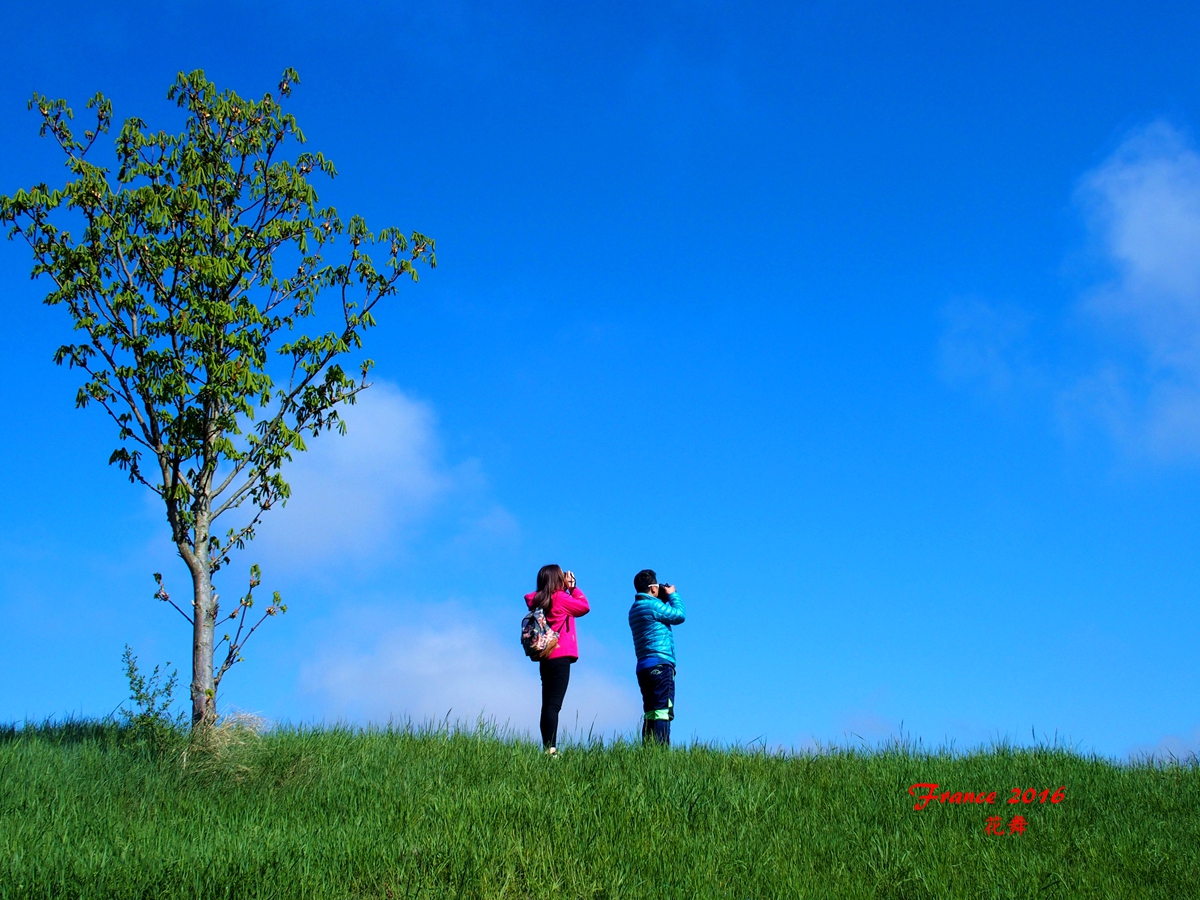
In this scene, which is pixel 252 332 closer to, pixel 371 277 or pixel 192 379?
pixel 192 379

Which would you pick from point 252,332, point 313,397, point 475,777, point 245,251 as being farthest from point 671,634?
point 245,251

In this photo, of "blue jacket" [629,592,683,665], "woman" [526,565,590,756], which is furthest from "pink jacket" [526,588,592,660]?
"blue jacket" [629,592,683,665]

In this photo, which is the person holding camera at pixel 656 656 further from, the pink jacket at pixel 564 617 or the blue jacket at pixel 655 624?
the pink jacket at pixel 564 617

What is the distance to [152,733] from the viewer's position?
34.6ft

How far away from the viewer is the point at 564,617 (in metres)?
10.7

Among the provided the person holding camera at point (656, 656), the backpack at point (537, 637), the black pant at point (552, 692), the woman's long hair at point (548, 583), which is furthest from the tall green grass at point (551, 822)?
the woman's long hair at point (548, 583)

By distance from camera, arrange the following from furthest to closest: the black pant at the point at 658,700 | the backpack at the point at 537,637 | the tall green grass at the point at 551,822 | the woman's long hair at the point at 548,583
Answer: the black pant at the point at 658,700
the woman's long hair at the point at 548,583
the backpack at the point at 537,637
the tall green grass at the point at 551,822

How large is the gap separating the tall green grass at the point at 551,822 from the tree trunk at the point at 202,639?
0.57m

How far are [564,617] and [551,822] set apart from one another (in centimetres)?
311

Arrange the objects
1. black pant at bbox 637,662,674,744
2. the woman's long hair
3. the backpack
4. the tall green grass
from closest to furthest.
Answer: the tall green grass
the backpack
the woman's long hair
black pant at bbox 637,662,674,744

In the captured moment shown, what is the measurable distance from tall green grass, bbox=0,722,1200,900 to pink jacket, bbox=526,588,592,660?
3.95ft

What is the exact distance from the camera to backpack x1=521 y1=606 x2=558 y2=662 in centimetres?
1052

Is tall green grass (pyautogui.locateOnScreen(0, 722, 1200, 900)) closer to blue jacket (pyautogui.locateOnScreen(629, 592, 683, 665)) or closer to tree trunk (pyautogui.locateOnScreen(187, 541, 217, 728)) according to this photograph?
tree trunk (pyautogui.locateOnScreen(187, 541, 217, 728))

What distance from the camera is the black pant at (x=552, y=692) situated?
421 inches
